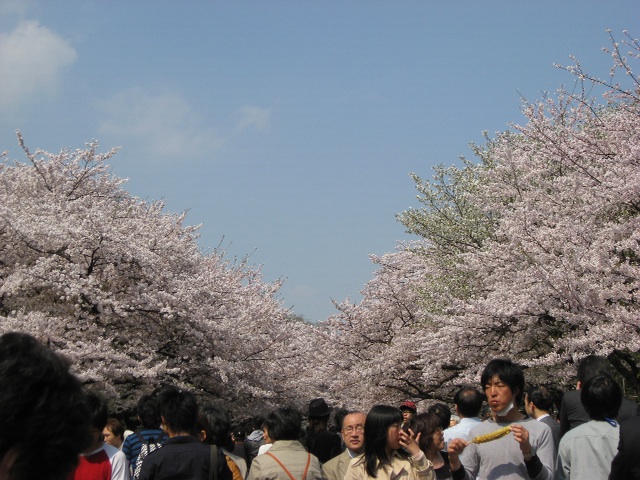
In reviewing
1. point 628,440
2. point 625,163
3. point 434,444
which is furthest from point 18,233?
point 628,440

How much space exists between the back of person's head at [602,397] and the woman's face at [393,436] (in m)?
1.36

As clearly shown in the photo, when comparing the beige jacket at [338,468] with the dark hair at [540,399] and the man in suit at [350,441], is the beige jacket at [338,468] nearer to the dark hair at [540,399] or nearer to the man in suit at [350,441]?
the man in suit at [350,441]

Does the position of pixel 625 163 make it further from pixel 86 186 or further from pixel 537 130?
pixel 86 186

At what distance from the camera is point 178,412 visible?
4980 mm

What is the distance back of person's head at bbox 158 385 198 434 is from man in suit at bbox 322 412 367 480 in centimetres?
116

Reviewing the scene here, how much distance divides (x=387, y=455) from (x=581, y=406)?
7.28 feet

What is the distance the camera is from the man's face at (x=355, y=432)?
550cm

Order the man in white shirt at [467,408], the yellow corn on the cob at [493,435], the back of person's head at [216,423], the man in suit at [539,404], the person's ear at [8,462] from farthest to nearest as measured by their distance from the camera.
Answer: the man in suit at [539,404] < the back of person's head at [216,423] < the man in white shirt at [467,408] < the yellow corn on the cob at [493,435] < the person's ear at [8,462]

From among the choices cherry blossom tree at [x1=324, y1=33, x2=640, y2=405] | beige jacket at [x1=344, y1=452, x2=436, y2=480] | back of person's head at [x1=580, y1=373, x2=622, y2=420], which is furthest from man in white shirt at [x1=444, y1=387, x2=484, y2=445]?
cherry blossom tree at [x1=324, y1=33, x2=640, y2=405]

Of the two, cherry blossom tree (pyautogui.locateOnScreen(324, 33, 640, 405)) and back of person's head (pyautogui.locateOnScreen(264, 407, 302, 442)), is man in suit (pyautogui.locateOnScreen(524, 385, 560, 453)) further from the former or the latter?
cherry blossom tree (pyautogui.locateOnScreen(324, 33, 640, 405))

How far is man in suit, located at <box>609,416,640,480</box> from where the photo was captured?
354cm

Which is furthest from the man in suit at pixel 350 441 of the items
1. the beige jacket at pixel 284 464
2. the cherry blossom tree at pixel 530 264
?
the cherry blossom tree at pixel 530 264

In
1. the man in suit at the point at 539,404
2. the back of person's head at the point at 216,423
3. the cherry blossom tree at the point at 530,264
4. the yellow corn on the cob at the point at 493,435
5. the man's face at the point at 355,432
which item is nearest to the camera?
the yellow corn on the cob at the point at 493,435

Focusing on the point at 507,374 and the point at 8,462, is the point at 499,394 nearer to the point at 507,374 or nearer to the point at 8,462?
the point at 507,374
